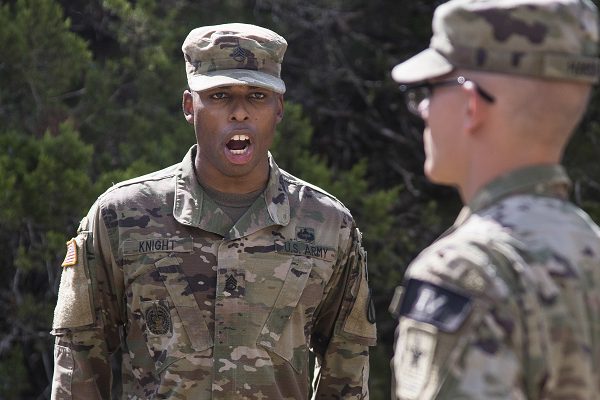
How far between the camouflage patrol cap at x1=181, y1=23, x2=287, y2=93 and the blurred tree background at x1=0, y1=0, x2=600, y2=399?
2.67 metres

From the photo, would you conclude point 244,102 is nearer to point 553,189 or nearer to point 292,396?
point 292,396

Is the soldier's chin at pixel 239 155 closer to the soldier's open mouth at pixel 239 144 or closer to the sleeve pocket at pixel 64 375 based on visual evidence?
the soldier's open mouth at pixel 239 144

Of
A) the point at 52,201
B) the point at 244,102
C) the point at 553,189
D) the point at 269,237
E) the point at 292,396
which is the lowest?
the point at 52,201

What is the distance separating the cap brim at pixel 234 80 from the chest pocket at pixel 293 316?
0.60 metres

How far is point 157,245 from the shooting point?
4.18 meters

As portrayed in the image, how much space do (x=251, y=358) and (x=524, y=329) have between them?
184 cm

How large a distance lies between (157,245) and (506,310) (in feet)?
6.57

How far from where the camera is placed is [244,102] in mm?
4301

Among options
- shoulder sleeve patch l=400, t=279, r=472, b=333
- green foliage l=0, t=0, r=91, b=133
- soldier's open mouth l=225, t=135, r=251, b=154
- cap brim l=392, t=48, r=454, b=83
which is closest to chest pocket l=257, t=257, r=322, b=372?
soldier's open mouth l=225, t=135, r=251, b=154

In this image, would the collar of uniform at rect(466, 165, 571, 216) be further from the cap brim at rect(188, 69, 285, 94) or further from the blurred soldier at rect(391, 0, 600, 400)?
the cap brim at rect(188, 69, 285, 94)

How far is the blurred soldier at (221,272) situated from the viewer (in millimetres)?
4109

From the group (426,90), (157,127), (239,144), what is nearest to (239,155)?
(239,144)

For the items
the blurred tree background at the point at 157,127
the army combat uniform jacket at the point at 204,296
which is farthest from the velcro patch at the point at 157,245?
the blurred tree background at the point at 157,127

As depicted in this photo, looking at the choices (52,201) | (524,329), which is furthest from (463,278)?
(52,201)
